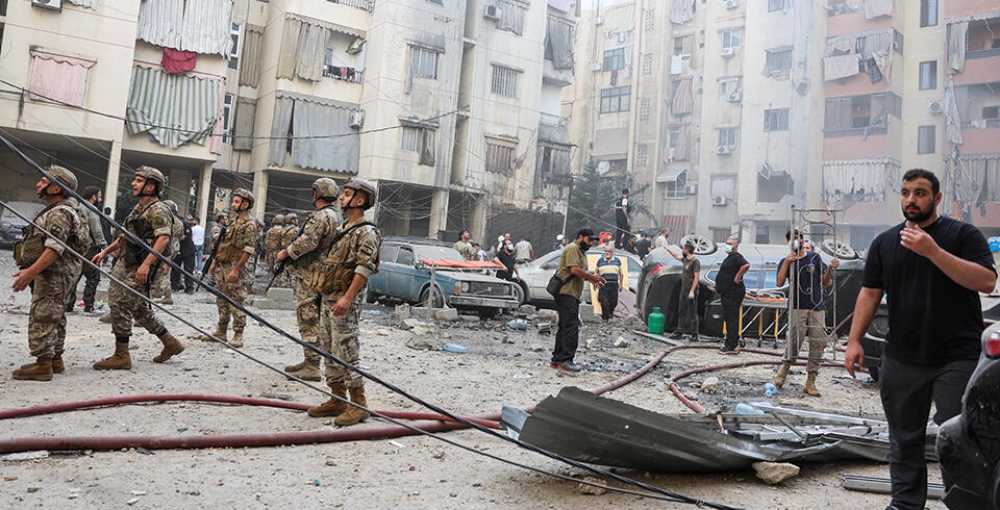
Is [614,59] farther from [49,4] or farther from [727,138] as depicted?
[49,4]

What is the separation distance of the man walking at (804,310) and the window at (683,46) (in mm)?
36403

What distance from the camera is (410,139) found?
29.1 m

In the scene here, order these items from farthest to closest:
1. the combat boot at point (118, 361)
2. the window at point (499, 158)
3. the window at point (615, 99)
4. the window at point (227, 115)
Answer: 1. the window at point (615, 99)
2. the window at point (499, 158)
3. the window at point (227, 115)
4. the combat boot at point (118, 361)

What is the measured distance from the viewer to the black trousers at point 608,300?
15.1 m

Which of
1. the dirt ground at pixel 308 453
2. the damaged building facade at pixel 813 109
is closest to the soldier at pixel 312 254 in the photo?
the dirt ground at pixel 308 453

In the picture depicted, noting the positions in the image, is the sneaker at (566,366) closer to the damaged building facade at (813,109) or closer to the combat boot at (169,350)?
the combat boot at (169,350)

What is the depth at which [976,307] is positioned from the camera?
342 cm

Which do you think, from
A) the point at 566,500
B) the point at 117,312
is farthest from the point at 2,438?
the point at 566,500

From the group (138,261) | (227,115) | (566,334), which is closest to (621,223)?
(566,334)

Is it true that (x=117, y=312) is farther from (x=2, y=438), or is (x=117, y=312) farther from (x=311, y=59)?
(x=311, y=59)

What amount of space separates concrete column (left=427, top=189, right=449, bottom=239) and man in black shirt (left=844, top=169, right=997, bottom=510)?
87.4 ft

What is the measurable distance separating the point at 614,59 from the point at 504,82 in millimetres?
15414

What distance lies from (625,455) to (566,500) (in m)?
0.41

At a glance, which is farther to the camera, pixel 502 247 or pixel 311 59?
pixel 311 59
